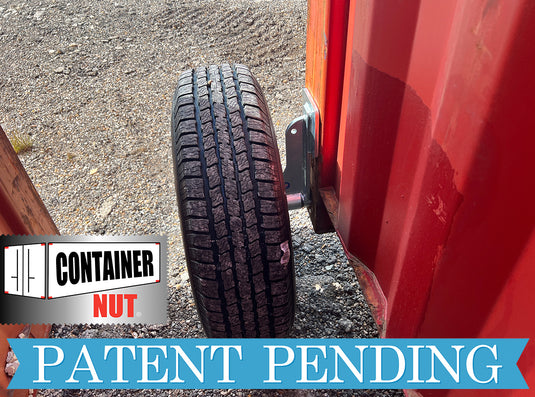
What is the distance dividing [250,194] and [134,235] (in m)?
1.45

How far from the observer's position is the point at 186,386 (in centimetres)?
171

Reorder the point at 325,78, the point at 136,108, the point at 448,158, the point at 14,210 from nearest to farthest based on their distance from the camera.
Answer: the point at 448,158, the point at 325,78, the point at 14,210, the point at 136,108

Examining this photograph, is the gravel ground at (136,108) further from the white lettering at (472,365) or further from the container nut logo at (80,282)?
the white lettering at (472,365)

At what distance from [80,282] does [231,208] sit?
0.98 meters

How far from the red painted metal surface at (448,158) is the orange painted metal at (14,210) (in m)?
1.36

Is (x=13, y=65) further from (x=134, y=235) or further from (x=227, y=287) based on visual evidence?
(x=227, y=287)

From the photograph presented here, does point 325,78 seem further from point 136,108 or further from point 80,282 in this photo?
point 136,108

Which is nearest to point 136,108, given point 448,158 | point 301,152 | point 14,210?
point 14,210

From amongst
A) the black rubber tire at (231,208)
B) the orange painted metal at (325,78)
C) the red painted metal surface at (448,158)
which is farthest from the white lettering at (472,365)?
the orange painted metal at (325,78)

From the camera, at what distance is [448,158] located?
90 centimetres

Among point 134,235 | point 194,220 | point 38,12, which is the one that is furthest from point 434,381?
point 38,12

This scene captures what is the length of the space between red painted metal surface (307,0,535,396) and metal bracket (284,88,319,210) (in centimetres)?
38

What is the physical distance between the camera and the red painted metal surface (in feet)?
2.49

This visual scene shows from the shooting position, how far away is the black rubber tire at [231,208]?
137 cm
